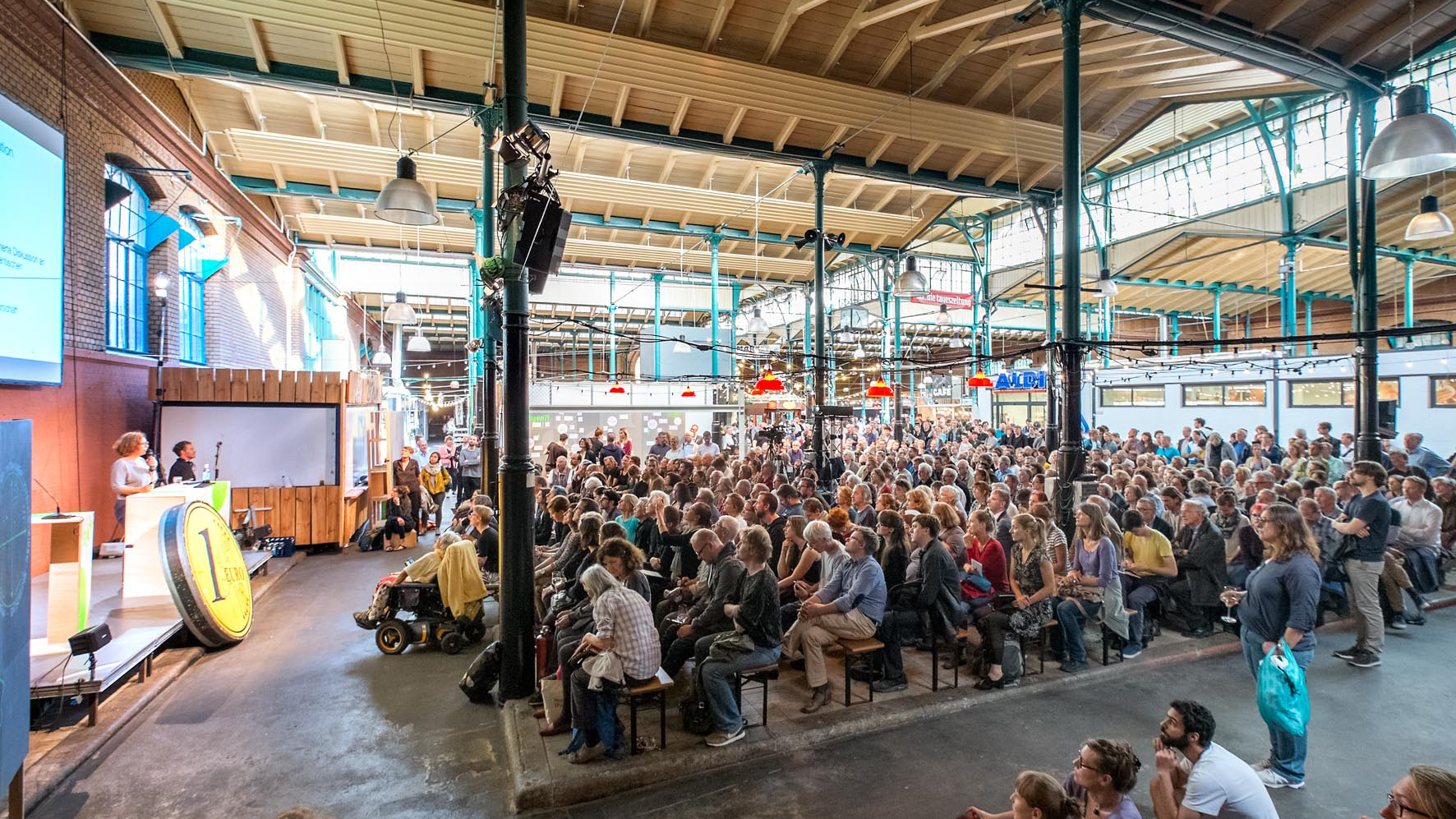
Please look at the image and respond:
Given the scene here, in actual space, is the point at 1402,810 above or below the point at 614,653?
above

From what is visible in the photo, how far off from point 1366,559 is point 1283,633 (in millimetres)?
2412

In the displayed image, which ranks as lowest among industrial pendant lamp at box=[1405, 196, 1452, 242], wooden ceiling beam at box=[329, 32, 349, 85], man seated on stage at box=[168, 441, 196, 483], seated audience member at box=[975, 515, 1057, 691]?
seated audience member at box=[975, 515, 1057, 691]

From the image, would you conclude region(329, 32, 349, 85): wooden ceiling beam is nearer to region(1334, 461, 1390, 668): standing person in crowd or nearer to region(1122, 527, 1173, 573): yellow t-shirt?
region(1122, 527, 1173, 573): yellow t-shirt

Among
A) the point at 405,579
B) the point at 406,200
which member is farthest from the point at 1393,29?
the point at 405,579

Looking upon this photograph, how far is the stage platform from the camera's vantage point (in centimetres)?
433

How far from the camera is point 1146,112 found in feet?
33.3

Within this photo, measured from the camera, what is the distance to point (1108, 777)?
2336 millimetres

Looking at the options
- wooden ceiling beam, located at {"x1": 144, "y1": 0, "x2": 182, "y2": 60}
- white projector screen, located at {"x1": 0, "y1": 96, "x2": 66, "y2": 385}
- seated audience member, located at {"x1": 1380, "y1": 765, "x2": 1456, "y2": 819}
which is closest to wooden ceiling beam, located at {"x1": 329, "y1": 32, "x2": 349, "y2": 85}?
wooden ceiling beam, located at {"x1": 144, "y1": 0, "x2": 182, "y2": 60}

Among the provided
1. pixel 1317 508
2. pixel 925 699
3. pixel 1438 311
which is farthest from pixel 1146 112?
pixel 1438 311

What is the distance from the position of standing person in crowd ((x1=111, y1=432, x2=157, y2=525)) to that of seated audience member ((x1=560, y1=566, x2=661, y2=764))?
6.07 metres

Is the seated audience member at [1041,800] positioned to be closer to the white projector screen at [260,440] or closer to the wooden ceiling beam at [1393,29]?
the wooden ceiling beam at [1393,29]

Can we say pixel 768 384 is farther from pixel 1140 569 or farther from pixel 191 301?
pixel 191 301

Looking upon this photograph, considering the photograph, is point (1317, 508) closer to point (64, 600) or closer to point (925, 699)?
point (925, 699)

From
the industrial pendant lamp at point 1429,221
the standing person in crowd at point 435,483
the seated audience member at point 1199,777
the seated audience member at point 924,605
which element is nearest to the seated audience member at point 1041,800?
the seated audience member at point 1199,777
